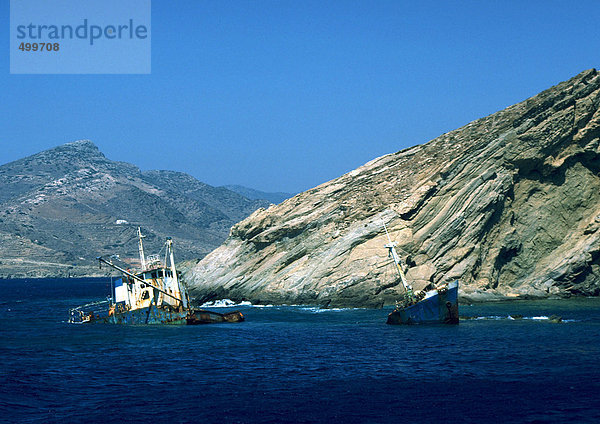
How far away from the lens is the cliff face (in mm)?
82812

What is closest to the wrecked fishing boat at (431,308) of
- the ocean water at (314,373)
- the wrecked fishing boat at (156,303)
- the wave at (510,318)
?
the ocean water at (314,373)

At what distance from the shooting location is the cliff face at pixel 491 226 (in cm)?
A: 8281

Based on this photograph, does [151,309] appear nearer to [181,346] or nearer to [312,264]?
[181,346]

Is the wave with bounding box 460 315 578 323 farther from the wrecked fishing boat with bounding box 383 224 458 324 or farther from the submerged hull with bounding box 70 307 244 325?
the submerged hull with bounding box 70 307 244 325

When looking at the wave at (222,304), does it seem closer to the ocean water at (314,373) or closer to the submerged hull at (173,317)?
the submerged hull at (173,317)

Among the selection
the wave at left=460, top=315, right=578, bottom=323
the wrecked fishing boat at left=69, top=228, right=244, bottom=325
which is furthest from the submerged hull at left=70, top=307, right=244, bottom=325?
the wave at left=460, top=315, right=578, bottom=323

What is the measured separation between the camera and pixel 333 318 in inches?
2697

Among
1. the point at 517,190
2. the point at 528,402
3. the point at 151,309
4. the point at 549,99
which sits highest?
the point at 549,99

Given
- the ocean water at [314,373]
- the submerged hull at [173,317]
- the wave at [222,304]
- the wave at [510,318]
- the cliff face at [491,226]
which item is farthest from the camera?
the wave at [222,304]

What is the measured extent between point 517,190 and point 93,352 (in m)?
64.9

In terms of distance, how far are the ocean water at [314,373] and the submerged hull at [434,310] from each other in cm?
185

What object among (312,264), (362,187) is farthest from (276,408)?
(362,187)

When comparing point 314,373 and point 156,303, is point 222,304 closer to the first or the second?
point 156,303

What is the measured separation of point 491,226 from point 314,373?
5862 cm
